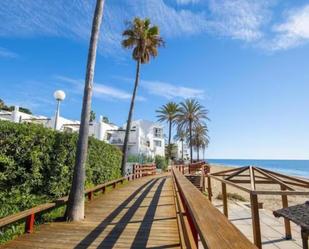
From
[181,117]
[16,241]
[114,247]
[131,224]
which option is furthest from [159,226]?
[181,117]

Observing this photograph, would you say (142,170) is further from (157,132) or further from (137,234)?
(157,132)

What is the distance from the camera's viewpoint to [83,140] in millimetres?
7133

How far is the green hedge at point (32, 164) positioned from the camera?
5.76 metres

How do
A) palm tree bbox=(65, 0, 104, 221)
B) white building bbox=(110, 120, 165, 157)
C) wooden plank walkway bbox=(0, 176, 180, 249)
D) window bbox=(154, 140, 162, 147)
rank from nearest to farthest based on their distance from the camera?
wooden plank walkway bbox=(0, 176, 180, 249), palm tree bbox=(65, 0, 104, 221), white building bbox=(110, 120, 165, 157), window bbox=(154, 140, 162, 147)

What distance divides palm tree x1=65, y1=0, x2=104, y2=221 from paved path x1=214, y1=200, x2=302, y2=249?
4634mm

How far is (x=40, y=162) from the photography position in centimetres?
685

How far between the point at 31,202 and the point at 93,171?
5206 mm

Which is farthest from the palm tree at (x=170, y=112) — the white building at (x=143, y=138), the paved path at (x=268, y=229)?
the paved path at (x=268, y=229)

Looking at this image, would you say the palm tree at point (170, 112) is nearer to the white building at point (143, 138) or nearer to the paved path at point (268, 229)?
the white building at point (143, 138)

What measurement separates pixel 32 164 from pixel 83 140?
4.31ft

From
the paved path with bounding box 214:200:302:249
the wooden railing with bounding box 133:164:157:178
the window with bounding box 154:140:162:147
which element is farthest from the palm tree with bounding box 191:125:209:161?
the paved path with bounding box 214:200:302:249

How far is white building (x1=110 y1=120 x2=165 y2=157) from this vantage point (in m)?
46.3

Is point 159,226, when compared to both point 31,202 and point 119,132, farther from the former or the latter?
point 119,132

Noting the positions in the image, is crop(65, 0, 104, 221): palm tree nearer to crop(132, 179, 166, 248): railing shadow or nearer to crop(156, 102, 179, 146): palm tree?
crop(132, 179, 166, 248): railing shadow
